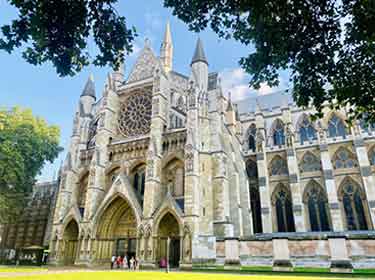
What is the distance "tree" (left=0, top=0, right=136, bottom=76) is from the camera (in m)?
5.38

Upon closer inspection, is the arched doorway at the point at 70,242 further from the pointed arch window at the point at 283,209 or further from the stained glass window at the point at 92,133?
the pointed arch window at the point at 283,209

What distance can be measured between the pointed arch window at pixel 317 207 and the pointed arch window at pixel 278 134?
6.90m

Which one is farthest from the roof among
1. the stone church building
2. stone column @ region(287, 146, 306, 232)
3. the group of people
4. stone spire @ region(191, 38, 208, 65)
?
the group of people

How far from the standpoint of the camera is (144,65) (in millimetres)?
31453

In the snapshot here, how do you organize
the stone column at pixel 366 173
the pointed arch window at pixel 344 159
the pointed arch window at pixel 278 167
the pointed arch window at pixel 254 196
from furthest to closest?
the pointed arch window at pixel 278 167
the pointed arch window at pixel 254 196
the pointed arch window at pixel 344 159
the stone column at pixel 366 173

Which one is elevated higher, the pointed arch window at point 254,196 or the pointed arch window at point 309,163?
the pointed arch window at point 309,163

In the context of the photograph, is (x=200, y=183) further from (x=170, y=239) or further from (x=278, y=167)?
(x=278, y=167)

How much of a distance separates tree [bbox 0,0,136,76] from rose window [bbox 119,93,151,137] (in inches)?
786

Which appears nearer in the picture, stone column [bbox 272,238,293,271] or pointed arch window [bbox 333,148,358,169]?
stone column [bbox 272,238,293,271]

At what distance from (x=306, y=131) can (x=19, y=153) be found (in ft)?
100

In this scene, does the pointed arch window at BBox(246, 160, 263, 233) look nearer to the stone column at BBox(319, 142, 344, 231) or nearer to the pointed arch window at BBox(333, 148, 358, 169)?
the stone column at BBox(319, 142, 344, 231)

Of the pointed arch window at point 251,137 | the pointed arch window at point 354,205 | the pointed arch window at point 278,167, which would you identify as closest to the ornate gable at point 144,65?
the pointed arch window at point 251,137

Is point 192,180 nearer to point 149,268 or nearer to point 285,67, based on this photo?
point 149,268

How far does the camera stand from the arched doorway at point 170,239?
2078 cm
